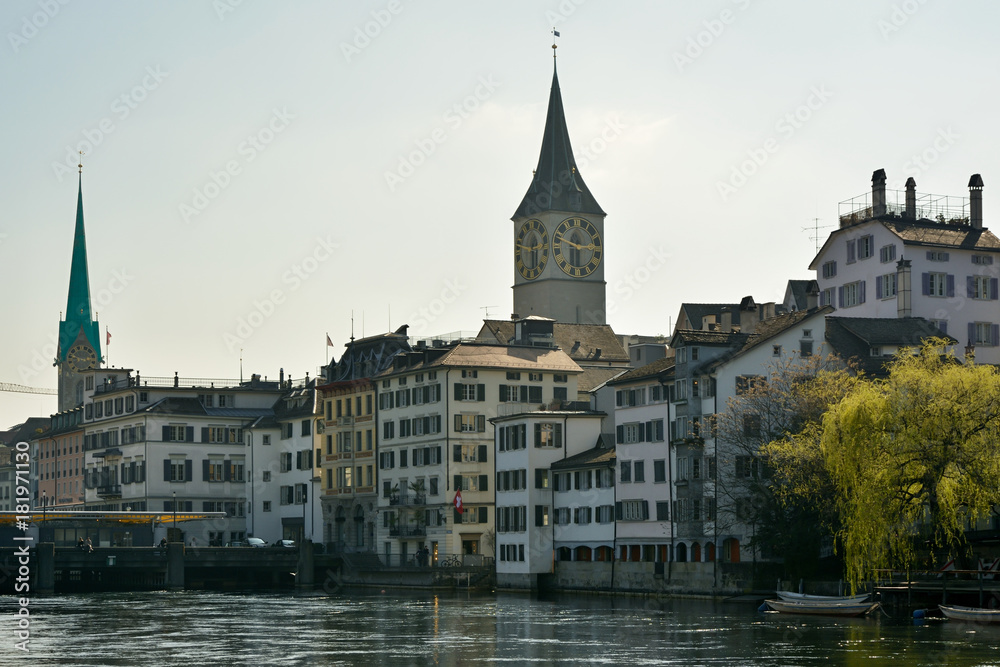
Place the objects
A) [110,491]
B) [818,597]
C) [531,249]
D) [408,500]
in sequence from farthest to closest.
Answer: [531,249]
[110,491]
[408,500]
[818,597]

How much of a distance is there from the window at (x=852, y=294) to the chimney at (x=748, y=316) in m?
13.2

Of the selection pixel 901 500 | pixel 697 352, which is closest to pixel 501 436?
pixel 697 352

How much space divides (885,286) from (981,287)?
670 cm

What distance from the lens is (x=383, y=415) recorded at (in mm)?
136750

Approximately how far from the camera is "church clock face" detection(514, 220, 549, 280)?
175 metres

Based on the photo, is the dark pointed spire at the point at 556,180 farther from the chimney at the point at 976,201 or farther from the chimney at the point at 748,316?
the chimney at the point at 748,316

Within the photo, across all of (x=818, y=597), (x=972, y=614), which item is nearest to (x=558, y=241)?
(x=818, y=597)

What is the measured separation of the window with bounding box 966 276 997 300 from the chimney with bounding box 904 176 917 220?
6156 millimetres

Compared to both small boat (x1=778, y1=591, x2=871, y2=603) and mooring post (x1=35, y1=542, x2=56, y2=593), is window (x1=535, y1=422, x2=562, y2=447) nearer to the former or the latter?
small boat (x1=778, y1=591, x2=871, y2=603)

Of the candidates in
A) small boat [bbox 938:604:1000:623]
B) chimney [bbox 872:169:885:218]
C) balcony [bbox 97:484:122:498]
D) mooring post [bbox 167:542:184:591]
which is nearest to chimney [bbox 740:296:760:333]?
chimney [bbox 872:169:885:218]

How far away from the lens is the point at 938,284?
4469 inches

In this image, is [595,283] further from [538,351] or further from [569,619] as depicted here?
[569,619]

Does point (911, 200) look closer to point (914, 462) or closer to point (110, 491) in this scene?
point (914, 462)

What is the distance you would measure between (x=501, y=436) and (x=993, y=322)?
1360 inches
